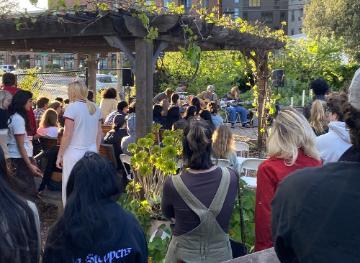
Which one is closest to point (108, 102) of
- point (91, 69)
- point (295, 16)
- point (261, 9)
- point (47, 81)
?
point (91, 69)

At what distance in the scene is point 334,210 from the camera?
1383mm

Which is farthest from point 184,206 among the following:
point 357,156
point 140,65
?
point 140,65

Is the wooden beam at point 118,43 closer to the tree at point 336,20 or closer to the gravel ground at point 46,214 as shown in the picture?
the gravel ground at point 46,214

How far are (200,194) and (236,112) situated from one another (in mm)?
16658

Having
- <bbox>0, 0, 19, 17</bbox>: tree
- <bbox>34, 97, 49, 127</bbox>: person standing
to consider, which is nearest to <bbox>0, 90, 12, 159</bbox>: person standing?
<bbox>0, 0, 19, 17</bbox>: tree

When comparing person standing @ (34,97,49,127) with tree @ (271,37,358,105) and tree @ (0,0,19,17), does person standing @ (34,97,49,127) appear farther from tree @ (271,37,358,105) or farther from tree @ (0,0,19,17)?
tree @ (271,37,358,105)

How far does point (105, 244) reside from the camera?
2.13 m

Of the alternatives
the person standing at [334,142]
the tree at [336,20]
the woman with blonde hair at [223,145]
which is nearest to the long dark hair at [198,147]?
the person standing at [334,142]

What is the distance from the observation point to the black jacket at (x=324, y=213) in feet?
4.49

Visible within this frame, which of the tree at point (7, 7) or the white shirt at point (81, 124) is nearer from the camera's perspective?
the white shirt at point (81, 124)

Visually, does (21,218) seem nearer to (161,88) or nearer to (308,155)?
(308,155)

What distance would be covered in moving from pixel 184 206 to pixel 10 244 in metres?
1.37

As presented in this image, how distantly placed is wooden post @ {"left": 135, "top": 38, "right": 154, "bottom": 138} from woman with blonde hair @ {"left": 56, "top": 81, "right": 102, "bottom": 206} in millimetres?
624

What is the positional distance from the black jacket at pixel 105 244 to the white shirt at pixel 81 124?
351cm
